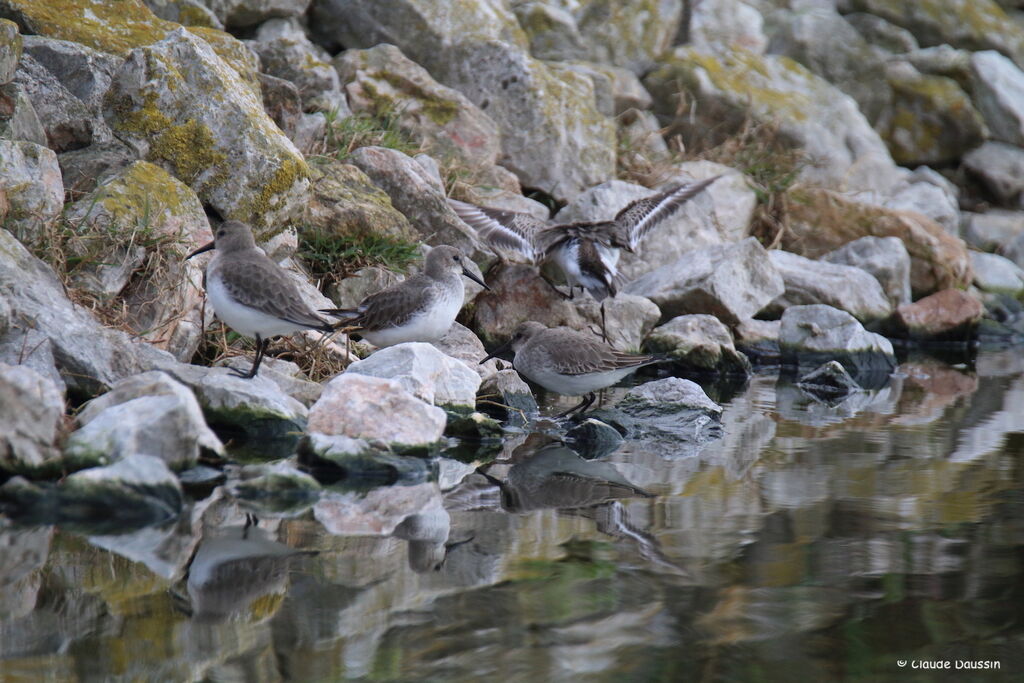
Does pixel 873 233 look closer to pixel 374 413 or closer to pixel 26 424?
pixel 374 413

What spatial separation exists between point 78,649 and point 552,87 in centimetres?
1020

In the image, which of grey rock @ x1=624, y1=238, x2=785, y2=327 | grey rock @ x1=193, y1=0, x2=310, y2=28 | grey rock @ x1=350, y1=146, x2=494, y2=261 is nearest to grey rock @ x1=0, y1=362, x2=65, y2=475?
grey rock @ x1=350, y1=146, x2=494, y2=261

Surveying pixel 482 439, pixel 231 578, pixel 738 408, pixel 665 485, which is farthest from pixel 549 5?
pixel 231 578

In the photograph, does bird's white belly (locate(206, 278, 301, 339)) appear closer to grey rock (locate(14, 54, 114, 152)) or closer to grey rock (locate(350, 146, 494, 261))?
grey rock (locate(14, 54, 114, 152))

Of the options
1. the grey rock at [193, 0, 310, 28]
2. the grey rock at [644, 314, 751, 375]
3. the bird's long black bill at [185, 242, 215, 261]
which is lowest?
the grey rock at [644, 314, 751, 375]

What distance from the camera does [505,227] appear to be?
9984mm

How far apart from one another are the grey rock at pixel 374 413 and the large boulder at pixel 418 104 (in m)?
5.76

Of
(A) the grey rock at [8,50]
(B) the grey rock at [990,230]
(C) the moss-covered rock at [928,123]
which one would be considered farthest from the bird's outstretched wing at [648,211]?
(C) the moss-covered rock at [928,123]

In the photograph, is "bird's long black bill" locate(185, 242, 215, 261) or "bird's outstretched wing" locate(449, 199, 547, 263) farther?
"bird's outstretched wing" locate(449, 199, 547, 263)

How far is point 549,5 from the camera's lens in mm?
14906

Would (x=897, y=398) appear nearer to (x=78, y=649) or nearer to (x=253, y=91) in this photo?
(x=253, y=91)

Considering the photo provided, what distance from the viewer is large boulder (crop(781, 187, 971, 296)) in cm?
1380

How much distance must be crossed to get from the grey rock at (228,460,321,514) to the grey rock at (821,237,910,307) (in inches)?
371

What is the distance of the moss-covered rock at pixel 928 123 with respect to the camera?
18.6 meters
